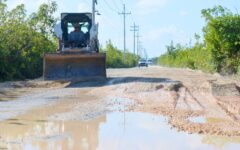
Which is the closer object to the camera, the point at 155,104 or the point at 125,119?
the point at 125,119

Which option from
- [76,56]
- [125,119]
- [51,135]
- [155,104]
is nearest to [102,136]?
[51,135]

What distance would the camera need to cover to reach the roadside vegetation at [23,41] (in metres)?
26.9

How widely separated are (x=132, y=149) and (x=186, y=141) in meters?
1.16

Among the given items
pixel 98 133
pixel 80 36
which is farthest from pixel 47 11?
pixel 98 133

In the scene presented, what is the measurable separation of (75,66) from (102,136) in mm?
13247

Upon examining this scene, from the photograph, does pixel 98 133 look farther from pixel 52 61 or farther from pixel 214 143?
pixel 52 61

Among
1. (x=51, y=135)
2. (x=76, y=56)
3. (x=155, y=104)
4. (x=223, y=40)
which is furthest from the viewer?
(x=223, y=40)

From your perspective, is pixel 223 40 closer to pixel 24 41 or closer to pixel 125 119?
pixel 24 41

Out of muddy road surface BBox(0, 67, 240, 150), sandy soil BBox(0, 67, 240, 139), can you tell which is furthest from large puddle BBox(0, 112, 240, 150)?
sandy soil BBox(0, 67, 240, 139)

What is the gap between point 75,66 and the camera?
2205cm

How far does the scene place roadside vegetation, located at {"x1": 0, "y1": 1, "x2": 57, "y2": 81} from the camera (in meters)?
26.9

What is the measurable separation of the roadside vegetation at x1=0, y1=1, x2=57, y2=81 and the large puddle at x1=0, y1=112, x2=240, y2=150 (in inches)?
641

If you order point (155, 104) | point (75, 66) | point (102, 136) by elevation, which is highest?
point (75, 66)

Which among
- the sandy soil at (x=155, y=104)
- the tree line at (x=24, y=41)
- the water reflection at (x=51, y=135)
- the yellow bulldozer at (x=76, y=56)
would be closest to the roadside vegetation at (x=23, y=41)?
the tree line at (x=24, y=41)
